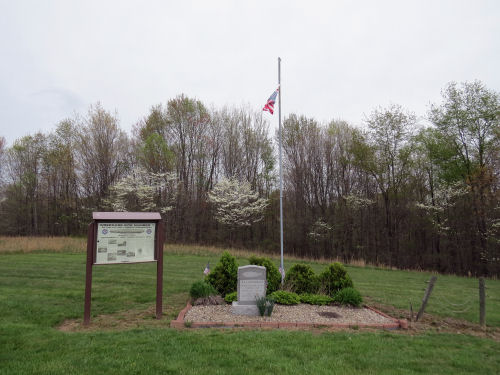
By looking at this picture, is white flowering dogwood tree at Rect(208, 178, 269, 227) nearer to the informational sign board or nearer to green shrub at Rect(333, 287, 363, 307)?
green shrub at Rect(333, 287, 363, 307)

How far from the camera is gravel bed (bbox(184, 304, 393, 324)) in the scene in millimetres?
6055

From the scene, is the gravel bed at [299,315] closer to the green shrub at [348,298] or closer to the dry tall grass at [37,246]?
the green shrub at [348,298]

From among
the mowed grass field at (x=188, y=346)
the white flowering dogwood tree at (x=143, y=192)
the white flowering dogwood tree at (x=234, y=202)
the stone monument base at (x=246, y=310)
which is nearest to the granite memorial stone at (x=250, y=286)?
the stone monument base at (x=246, y=310)

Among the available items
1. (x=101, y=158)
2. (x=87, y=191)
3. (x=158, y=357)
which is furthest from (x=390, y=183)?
(x=87, y=191)

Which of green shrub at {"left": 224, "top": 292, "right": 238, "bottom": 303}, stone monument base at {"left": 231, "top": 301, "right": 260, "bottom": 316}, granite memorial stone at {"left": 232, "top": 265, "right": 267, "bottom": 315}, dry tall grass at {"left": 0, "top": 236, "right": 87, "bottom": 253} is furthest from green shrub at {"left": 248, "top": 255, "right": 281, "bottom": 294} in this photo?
dry tall grass at {"left": 0, "top": 236, "right": 87, "bottom": 253}

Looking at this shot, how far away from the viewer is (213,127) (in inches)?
1208

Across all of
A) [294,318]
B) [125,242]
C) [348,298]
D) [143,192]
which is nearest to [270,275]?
[294,318]

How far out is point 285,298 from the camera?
7367mm

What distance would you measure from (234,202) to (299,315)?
20.6 metres

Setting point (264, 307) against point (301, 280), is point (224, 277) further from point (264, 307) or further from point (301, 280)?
point (301, 280)

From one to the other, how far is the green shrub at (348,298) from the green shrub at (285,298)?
39.8 inches

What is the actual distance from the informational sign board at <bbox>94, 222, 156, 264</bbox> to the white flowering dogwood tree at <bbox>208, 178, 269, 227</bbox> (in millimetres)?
19825

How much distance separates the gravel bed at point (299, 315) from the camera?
6.05m

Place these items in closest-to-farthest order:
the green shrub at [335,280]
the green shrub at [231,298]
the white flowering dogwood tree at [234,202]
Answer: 1. the green shrub at [231,298]
2. the green shrub at [335,280]
3. the white flowering dogwood tree at [234,202]
